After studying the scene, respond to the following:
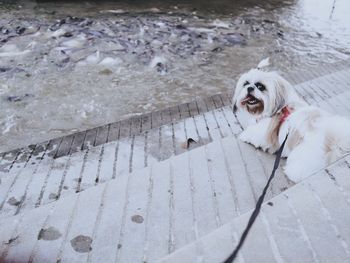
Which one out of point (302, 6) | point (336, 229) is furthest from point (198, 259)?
point (302, 6)

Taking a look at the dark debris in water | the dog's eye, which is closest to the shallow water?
the dark debris in water

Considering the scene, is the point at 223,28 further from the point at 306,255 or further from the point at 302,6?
the point at 306,255

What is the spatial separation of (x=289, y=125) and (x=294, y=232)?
171 centimetres

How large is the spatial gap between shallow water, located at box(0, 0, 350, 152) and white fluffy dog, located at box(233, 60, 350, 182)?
9.48ft

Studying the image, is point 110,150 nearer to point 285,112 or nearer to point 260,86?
point 260,86

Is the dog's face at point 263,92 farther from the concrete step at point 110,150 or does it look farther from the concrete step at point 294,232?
the concrete step at point 294,232

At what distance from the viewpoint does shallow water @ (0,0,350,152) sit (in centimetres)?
636

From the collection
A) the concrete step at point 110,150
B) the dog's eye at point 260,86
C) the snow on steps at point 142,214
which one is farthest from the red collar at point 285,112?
the concrete step at point 110,150

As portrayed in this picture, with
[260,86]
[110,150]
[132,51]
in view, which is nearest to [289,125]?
[260,86]

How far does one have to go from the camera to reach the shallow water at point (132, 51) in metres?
6.36

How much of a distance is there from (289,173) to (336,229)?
1.35 meters

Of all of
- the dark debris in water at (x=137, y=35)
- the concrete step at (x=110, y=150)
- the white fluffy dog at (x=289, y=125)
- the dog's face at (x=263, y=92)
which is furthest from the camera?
the dark debris in water at (x=137, y=35)

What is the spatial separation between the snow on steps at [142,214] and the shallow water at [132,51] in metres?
2.70

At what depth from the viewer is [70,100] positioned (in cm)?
661
